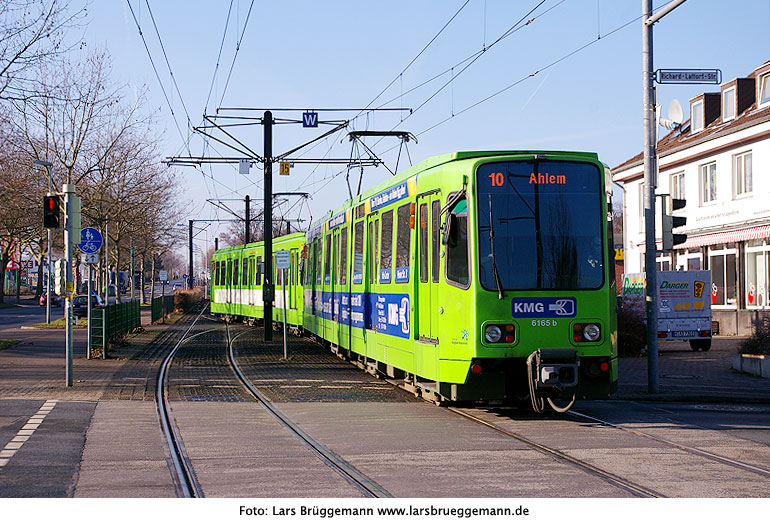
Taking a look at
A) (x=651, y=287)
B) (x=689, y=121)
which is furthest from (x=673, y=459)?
(x=689, y=121)

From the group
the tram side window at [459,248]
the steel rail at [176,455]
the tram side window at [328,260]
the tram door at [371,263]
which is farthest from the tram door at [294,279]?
the tram side window at [459,248]

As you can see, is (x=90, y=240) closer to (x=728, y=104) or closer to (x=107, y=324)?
(x=107, y=324)

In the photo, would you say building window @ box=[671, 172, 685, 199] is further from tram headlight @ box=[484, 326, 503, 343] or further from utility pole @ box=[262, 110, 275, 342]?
tram headlight @ box=[484, 326, 503, 343]

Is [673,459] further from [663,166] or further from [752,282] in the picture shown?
[663,166]

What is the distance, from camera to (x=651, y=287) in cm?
1631

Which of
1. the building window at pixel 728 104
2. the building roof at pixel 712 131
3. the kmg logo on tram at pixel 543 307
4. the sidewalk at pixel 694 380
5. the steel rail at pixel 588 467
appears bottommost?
the sidewalk at pixel 694 380

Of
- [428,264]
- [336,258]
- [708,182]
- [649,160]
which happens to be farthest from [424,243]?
[708,182]

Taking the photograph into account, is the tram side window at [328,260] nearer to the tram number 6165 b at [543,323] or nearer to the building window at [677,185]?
the tram number 6165 b at [543,323]

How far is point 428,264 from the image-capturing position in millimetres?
13117

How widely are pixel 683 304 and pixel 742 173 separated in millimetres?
9742

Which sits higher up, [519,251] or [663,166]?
[663,166]

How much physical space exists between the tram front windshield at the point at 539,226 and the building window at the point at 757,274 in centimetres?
2154

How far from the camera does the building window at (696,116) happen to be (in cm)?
3803
